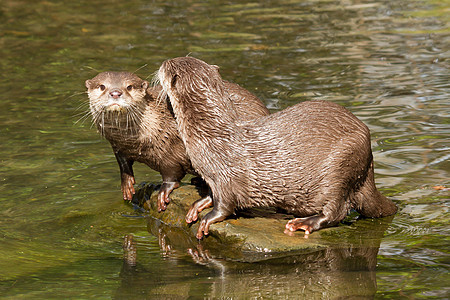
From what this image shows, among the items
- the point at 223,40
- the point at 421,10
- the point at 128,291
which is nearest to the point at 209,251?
the point at 128,291

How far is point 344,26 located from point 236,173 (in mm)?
5854

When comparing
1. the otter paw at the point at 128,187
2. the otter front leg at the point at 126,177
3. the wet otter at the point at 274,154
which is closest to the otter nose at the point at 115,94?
the wet otter at the point at 274,154

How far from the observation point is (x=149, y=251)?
3.97 m

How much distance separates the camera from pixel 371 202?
160 inches

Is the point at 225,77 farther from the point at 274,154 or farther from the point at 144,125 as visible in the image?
the point at 274,154

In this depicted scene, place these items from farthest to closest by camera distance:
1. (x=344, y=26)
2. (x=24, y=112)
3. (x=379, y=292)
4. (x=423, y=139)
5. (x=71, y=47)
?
1. (x=344, y=26)
2. (x=71, y=47)
3. (x=24, y=112)
4. (x=423, y=139)
5. (x=379, y=292)

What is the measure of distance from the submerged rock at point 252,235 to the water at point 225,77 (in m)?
0.09

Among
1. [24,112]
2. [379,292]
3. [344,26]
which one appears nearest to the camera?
[379,292]

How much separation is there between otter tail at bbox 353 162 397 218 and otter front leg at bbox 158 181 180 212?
3.67ft

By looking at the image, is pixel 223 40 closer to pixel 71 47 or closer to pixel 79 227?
pixel 71 47

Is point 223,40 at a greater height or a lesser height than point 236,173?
lesser

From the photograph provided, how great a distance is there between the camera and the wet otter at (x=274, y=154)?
3875 mm

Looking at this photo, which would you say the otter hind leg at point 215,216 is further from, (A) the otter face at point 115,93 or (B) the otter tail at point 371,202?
(A) the otter face at point 115,93

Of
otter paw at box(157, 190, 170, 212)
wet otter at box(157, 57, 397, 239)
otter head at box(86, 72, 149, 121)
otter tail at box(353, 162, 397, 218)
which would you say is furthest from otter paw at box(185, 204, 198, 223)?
otter tail at box(353, 162, 397, 218)
